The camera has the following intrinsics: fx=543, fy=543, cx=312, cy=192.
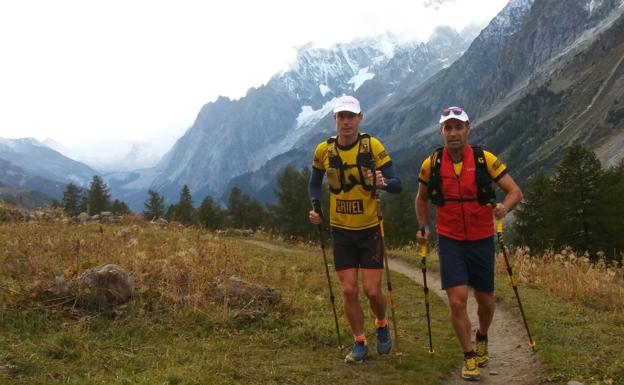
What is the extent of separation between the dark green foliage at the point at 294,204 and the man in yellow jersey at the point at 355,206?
174 ft

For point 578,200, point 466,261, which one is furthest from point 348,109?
point 578,200

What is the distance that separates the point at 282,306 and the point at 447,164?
167 inches

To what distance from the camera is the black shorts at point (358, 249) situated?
8000mm

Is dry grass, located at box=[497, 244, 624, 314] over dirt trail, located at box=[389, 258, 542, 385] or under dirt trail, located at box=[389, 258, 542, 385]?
over

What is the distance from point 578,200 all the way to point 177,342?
126 ft

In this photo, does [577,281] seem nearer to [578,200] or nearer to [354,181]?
[354,181]

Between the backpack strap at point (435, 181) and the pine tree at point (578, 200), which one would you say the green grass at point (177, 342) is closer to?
the backpack strap at point (435, 181)

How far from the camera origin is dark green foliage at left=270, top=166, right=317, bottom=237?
203 ft

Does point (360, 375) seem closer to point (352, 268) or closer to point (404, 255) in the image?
point (352, 268)

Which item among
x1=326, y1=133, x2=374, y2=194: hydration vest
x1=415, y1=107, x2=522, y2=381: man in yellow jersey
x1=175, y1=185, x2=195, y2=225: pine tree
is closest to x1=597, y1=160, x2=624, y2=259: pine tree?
x1=415, y1=107, x2=522, y2=381: man in yellow jersey

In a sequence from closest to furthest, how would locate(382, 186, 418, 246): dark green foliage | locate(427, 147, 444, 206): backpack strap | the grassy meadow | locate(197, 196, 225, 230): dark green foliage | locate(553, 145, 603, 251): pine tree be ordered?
the grassy meadow < locate(427, 147, 444, 206): backpack strap < locate(553, 145, 603, 251): pine tree < locate(382, 186, 418, 246): dark green foliage < locate(197, 196, 225, 230): dark green foliage

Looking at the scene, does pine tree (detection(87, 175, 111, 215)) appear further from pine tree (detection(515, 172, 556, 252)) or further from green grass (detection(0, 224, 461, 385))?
green grass (detection(0, 224, 461, 385))

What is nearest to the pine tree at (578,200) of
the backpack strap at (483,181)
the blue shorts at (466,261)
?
the blue shorts at (466,261)

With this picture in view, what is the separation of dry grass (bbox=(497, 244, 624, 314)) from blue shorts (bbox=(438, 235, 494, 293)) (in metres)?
5.05
